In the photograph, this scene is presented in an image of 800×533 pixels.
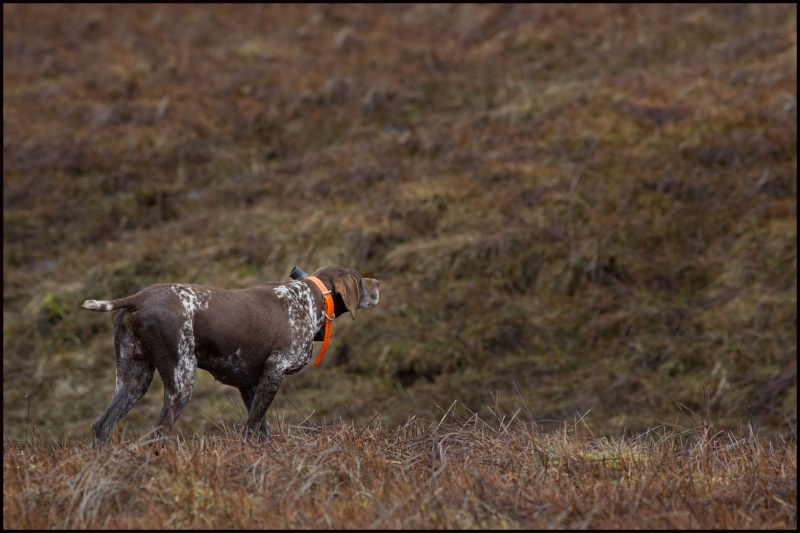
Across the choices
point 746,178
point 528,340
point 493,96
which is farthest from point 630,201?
point 493,96

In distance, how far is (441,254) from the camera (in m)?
12.5

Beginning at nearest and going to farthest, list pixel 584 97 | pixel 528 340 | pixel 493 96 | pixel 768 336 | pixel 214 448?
pixel 214 448, pixel 768 336, pixel 528 340, pixel 584 97, pixel 493 96

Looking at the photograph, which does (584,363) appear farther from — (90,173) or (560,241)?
(90,173)

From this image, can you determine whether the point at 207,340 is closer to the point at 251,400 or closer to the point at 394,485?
the point at 251,400

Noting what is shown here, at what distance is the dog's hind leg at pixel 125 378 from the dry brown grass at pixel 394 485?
0.22 meters

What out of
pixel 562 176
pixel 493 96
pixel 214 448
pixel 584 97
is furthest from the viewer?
pixel 493 96

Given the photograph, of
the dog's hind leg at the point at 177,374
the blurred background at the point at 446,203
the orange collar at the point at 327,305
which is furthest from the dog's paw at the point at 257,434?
the blurred background at the point at 446,203

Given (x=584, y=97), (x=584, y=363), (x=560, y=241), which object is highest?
(x=584, y=97)

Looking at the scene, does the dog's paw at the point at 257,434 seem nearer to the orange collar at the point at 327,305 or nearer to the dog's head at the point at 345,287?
the orange collar at the point at 327,305

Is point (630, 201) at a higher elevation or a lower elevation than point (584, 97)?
lower

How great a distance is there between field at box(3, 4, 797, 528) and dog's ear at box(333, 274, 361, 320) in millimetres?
822

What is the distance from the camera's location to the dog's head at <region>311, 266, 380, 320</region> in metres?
5.99

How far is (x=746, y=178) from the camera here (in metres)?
13.1

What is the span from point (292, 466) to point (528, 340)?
23.2 ft
